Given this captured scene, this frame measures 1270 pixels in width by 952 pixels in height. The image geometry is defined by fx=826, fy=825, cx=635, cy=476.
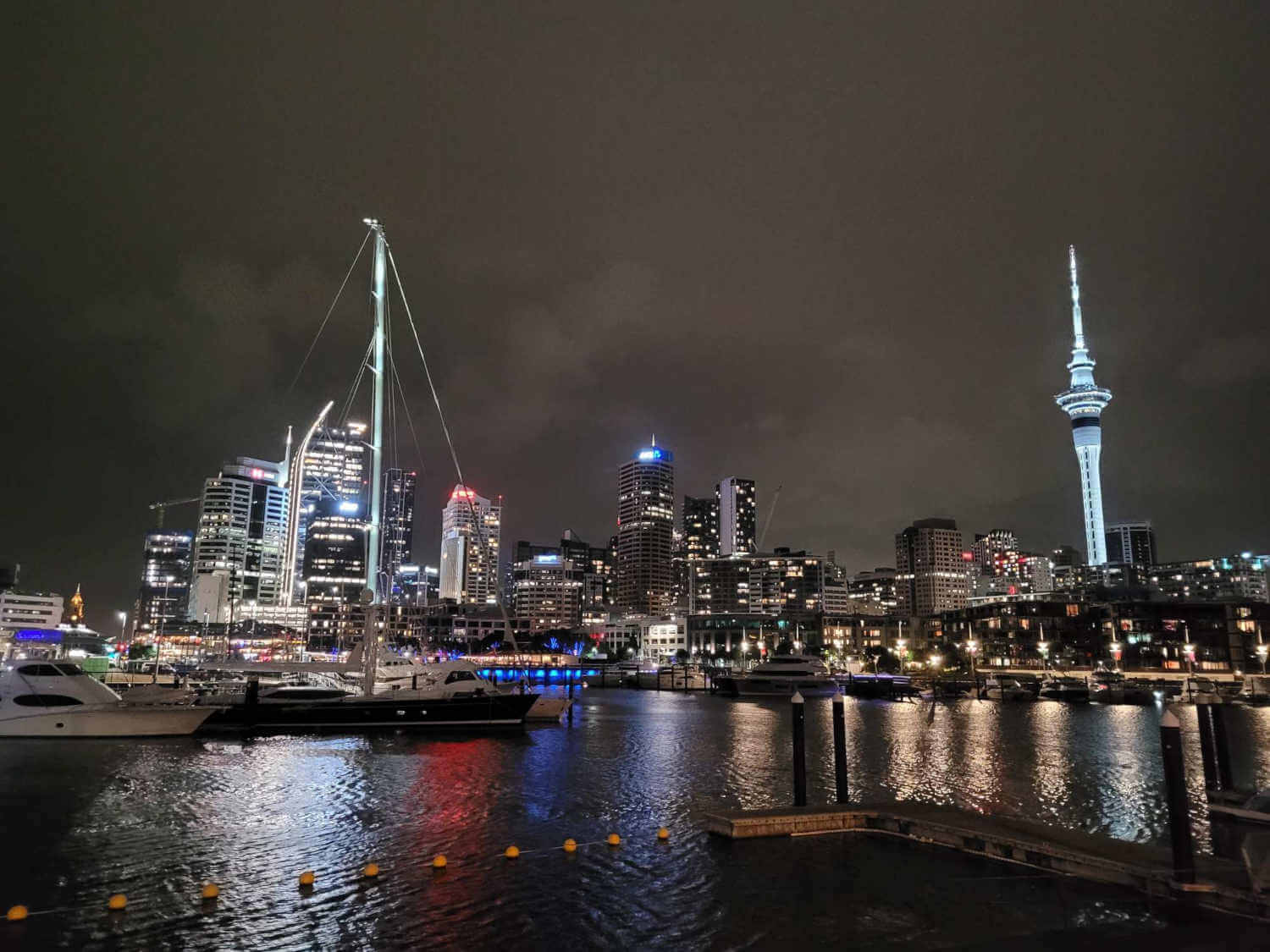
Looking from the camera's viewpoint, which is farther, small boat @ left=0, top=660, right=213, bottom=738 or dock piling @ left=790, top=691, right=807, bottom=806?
small boat @ left=0, top=660, right=213, bottom=738

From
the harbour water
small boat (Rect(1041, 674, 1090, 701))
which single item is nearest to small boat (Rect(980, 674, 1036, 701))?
small boat (Rect(1041, 674, 1090, 701))

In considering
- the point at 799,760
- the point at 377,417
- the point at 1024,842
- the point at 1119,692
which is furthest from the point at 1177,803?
the point at 1119,692

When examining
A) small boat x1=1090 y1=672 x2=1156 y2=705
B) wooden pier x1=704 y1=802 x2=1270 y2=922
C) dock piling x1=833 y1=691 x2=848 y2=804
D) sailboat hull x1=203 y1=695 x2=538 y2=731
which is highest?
dock piling x1=833 y1=691 x2=848 y2=804

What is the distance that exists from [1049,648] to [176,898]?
523 feet

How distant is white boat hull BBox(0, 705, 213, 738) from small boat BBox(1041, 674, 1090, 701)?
282 ft

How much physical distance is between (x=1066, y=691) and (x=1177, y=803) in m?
87.5

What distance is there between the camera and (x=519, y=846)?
2153 cm

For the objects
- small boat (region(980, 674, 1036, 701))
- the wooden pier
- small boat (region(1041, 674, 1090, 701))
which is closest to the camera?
the wooden pier

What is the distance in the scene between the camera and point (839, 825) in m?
21.4

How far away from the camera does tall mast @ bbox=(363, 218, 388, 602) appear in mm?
45594

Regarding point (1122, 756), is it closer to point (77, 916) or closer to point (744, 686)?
point (77, 916)

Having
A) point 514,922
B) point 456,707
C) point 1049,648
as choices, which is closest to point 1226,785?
point 514,922

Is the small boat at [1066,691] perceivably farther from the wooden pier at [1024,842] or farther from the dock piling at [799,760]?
the dock piling at [799,760]

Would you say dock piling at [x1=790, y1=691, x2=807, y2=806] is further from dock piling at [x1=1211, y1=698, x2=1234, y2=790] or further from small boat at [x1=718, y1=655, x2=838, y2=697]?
small boat at [x1=718, y1=655, x2=838, y2=697]
